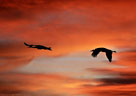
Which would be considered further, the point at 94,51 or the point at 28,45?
the point at 94,51

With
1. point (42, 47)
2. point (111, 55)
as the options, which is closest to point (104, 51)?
point (111, 55)

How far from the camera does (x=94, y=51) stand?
39219 mm

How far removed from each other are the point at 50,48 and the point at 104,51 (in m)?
11.5

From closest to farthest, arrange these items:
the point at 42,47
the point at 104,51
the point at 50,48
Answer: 1. the point at 50,48
2. the point at 42,47
3. the point at 104,51

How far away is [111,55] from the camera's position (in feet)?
127

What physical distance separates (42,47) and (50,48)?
95.6 inches

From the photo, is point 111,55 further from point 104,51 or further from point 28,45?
point 28,45

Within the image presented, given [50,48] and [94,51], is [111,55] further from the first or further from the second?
[50,48]

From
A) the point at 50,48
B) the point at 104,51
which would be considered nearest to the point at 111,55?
the point at 104,51

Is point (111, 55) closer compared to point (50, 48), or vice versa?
point (50, 48)

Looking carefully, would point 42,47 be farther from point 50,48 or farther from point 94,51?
point 94,51

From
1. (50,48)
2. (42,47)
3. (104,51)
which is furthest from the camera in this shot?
(104,51)

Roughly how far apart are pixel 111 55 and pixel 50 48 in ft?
41.9

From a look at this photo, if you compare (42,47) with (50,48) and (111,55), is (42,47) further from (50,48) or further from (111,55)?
(111,55)
